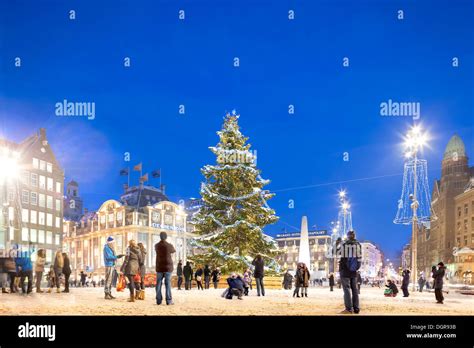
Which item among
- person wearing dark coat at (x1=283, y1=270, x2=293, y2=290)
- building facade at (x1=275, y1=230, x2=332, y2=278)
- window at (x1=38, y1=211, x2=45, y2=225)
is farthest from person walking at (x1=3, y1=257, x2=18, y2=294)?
building facade at (x1=275, y1=230, x2=332, y2=278)

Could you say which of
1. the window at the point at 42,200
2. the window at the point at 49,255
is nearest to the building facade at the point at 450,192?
the window at the point at 49,255

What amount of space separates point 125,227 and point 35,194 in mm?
29232

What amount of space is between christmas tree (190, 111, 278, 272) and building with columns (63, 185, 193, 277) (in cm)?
6547

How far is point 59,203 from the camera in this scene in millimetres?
83750

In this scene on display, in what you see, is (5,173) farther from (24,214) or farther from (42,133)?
(42,133)

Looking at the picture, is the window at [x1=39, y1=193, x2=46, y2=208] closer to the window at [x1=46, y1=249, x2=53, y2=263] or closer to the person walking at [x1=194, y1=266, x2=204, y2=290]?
the window at [x1=46, y1=249, x2=53, y2=263]

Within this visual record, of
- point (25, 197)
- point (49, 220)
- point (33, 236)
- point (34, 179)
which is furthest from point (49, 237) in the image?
point (34, 179)

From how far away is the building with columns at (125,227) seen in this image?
105 m

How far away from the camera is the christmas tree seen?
35.4 meters

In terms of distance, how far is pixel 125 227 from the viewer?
104500 millimetres

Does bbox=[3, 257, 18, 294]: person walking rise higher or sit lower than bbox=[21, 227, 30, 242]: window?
lower

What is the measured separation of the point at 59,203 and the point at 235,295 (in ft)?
221
